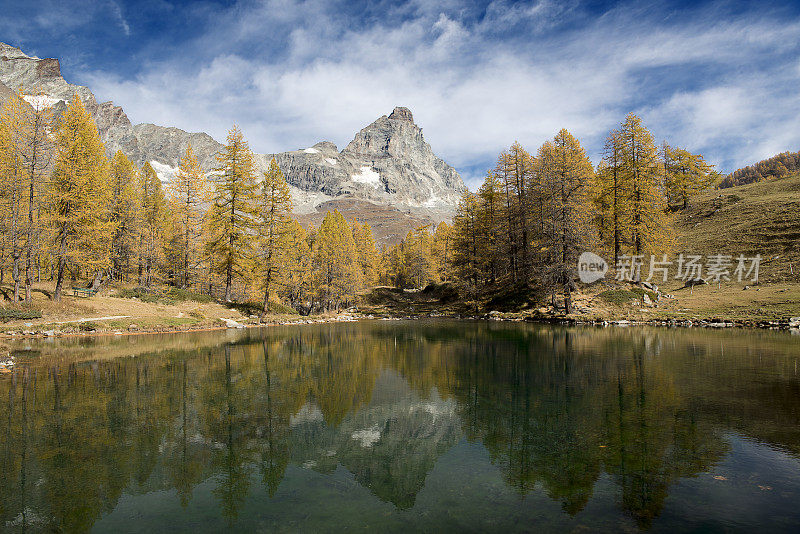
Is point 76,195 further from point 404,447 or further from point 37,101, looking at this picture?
point 404,447

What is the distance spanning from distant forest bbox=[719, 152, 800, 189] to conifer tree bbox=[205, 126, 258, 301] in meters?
112

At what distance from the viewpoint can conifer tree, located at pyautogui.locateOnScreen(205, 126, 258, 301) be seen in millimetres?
36344

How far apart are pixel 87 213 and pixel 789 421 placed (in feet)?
120

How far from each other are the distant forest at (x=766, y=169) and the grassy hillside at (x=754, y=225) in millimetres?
60475

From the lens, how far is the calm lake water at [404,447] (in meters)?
4.98

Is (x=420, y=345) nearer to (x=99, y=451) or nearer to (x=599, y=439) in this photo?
(x=599, y=439)

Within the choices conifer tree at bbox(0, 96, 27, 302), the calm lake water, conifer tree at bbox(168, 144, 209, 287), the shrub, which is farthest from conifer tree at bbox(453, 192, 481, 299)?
conifer tree at bbox(0, 96, 27, 302)

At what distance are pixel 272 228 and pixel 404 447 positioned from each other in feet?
111

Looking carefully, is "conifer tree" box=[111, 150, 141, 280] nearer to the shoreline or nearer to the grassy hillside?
the shoreline

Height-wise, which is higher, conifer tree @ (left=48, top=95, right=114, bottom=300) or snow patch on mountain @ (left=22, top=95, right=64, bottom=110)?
snow patch on mountain @ (left=22, top=95, right=64, bottom=110)

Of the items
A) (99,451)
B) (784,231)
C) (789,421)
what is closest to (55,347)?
(99,451)

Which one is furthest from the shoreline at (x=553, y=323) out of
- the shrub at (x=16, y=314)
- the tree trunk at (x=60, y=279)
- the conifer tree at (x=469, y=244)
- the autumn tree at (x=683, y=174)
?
the autumn tree at (x=683, y=174)

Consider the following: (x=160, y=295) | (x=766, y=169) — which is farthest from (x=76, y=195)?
(x=766, y=169)

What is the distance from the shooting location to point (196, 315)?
3061 cm
